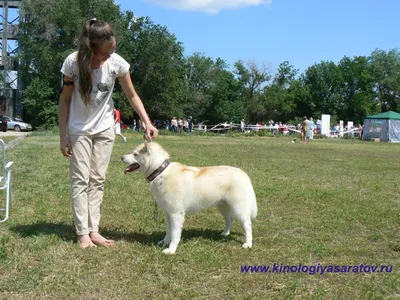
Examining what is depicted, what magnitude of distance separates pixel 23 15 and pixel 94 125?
1793 inches

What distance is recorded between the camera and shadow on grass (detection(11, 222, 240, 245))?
4.88 metres

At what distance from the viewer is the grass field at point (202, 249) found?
344cm

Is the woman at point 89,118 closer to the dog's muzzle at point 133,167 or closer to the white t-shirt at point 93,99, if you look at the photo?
the white t-shirt at point 93,99

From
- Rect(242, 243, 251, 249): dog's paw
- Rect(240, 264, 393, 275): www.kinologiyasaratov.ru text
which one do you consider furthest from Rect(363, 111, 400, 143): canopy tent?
Rect(240, 264, 393, 275): www.kinologiyasaratov.ru text

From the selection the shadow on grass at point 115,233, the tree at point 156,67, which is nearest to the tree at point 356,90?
the tree at point 156,67

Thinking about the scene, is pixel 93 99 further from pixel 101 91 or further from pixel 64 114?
pixel 64 114

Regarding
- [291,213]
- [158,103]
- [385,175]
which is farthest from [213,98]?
[291,213]

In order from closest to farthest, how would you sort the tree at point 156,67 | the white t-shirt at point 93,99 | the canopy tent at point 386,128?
the white t-shirt at point 93,99 → the canopy tent at point 386,128 → the tree at point 156,67

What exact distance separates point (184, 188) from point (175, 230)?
442 millimetres

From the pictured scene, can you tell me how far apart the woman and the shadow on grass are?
0.38m

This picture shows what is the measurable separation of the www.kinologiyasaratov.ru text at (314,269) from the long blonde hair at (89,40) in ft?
7.97

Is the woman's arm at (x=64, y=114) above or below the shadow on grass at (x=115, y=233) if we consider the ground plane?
above

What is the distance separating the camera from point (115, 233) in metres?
5.18

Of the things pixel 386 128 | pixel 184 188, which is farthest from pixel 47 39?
pixel 184 188
